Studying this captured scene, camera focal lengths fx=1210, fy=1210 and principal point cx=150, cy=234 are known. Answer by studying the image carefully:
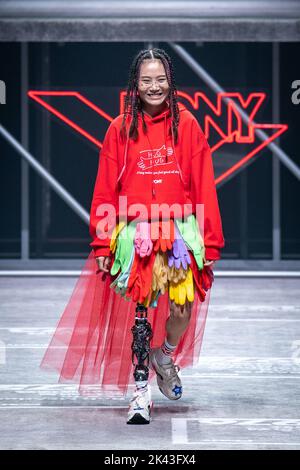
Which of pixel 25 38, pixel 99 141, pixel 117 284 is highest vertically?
pixel 25 38

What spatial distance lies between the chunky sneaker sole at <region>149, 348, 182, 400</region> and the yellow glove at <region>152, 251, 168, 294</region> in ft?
1.59

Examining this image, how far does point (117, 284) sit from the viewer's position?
20.1ft

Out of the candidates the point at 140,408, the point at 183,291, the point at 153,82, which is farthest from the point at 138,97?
the point at 140,408

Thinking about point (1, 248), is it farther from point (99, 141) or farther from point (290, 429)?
point (290, 429)

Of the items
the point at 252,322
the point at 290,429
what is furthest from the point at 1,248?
the point at 290,429

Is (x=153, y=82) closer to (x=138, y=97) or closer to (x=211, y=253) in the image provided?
(x=138, y=97)

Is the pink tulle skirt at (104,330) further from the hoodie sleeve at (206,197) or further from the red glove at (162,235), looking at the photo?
the red glove at (162,235)

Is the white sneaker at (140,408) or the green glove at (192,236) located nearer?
the white sneaker at (140,408)

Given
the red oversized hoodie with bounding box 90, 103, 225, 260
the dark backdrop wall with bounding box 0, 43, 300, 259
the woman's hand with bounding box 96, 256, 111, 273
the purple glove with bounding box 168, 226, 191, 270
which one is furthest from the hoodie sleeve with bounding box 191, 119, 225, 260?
the dark backdrop wall with bounding box 0, 43, 300, 259

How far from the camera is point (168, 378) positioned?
6379mm

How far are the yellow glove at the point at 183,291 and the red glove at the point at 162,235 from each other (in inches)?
7.3

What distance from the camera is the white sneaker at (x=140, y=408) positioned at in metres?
5.95

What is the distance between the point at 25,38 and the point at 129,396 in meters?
7.10
